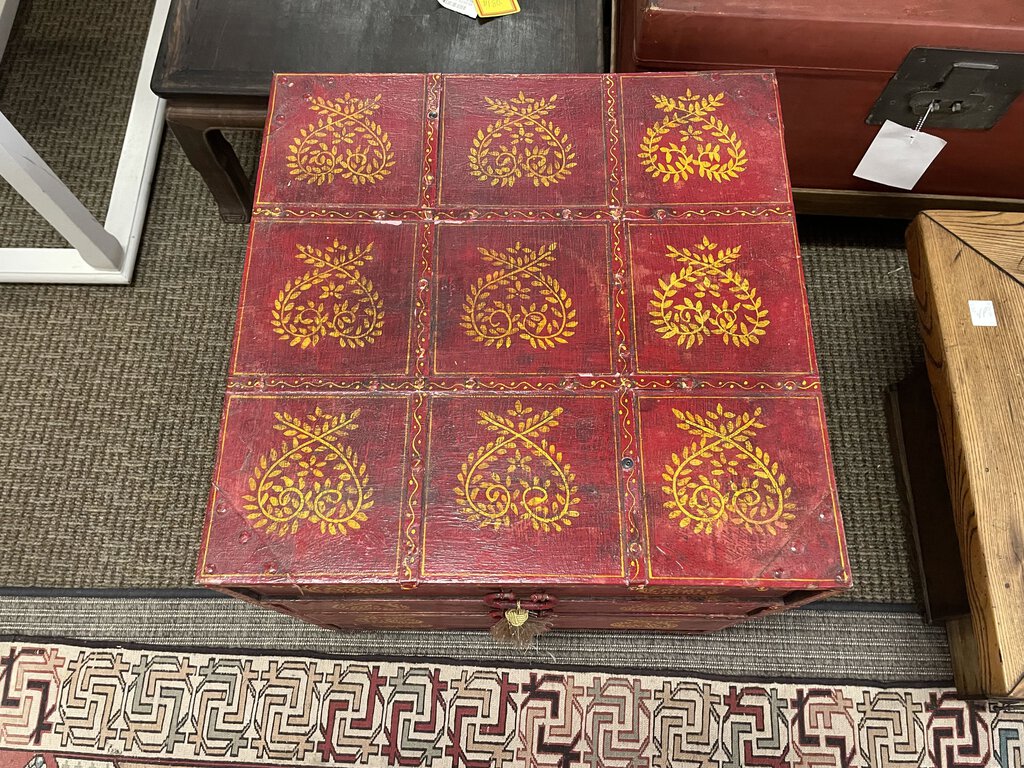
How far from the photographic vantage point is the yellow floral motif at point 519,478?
82cm

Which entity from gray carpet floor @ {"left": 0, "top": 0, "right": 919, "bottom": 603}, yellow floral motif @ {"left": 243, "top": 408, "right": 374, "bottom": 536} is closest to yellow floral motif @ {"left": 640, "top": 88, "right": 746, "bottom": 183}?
yellow floral motif @ {"left": 243, "top": 408, "right": 374, "bottom": 536}

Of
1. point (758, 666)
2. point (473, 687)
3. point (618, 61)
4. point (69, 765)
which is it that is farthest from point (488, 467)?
point (69, 765)

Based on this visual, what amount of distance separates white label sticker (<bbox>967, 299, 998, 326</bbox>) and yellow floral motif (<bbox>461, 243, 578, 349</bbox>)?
62cm

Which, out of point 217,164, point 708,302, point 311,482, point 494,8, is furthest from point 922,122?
point 217,164

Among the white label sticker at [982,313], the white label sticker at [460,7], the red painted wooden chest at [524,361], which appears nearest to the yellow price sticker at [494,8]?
the white label sticker at [460,7]

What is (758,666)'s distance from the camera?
4.19 ft

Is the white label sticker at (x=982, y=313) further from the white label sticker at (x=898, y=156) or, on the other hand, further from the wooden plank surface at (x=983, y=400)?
the white label sticker at (x=898, y=156)

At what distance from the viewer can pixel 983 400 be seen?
104 centimetres

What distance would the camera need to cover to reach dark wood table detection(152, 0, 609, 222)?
1216 millimetres

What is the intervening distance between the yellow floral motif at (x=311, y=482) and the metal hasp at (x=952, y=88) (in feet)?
3.13

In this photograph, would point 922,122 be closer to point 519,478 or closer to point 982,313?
point 982,313

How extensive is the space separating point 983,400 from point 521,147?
74 centimetres

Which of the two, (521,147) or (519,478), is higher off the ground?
(521,147)

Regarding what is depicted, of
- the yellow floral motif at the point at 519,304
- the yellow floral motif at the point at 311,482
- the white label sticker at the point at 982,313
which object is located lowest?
the yellow floral motif at the point at 311,482
